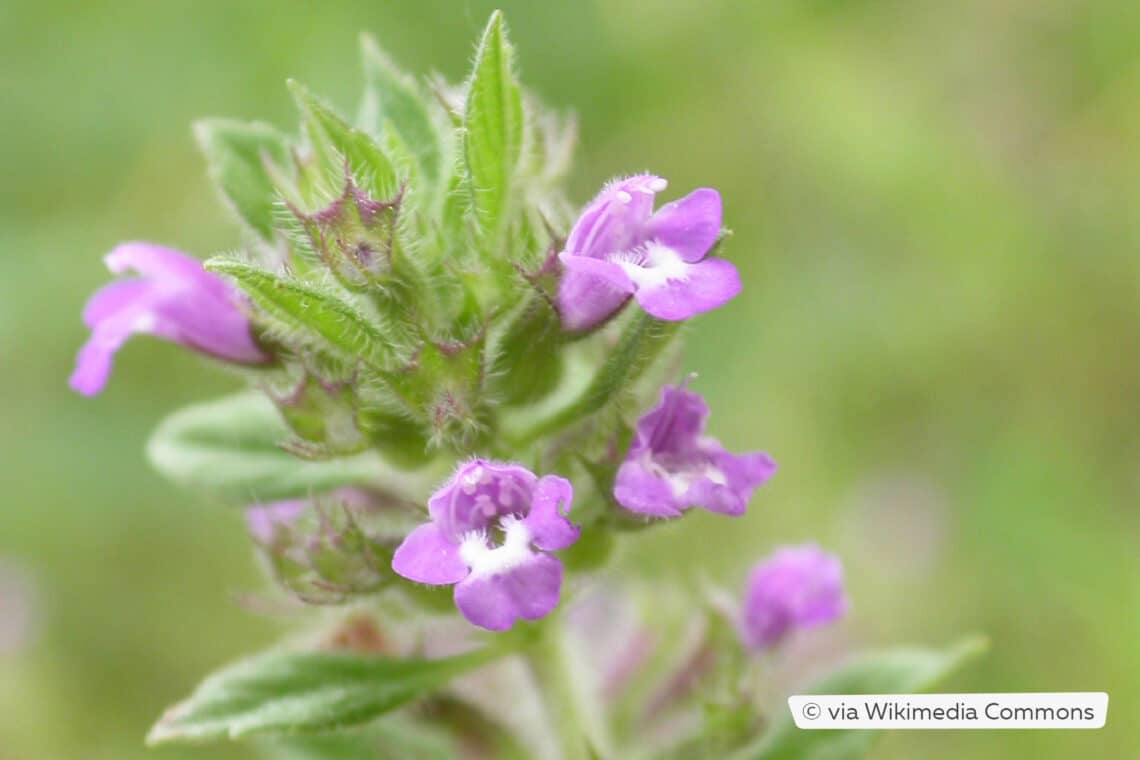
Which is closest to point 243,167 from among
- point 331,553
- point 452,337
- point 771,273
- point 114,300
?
point 114,300

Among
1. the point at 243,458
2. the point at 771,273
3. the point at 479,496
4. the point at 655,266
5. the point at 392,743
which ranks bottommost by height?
the point at 392,743

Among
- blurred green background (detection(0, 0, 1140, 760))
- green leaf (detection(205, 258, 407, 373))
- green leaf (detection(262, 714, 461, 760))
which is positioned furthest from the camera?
blurred green background (detection(0, 0, 1140, 760))

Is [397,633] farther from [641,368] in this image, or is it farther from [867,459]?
[867,459]

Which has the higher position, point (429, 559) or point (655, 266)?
point (655, 266)

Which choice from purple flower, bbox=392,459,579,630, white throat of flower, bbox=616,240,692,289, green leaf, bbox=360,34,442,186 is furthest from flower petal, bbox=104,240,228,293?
white throat of flower, bbox=616,240,692,289

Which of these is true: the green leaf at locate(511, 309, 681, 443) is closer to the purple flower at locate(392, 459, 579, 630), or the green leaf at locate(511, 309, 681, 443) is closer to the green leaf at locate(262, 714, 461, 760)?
the purple flower at locate(392, 459, 579, 630)

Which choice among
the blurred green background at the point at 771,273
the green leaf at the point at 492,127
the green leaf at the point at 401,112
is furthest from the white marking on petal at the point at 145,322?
the blurred green background at the point at 771,273

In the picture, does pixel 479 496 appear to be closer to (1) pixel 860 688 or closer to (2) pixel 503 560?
(2) pixel 503 560
